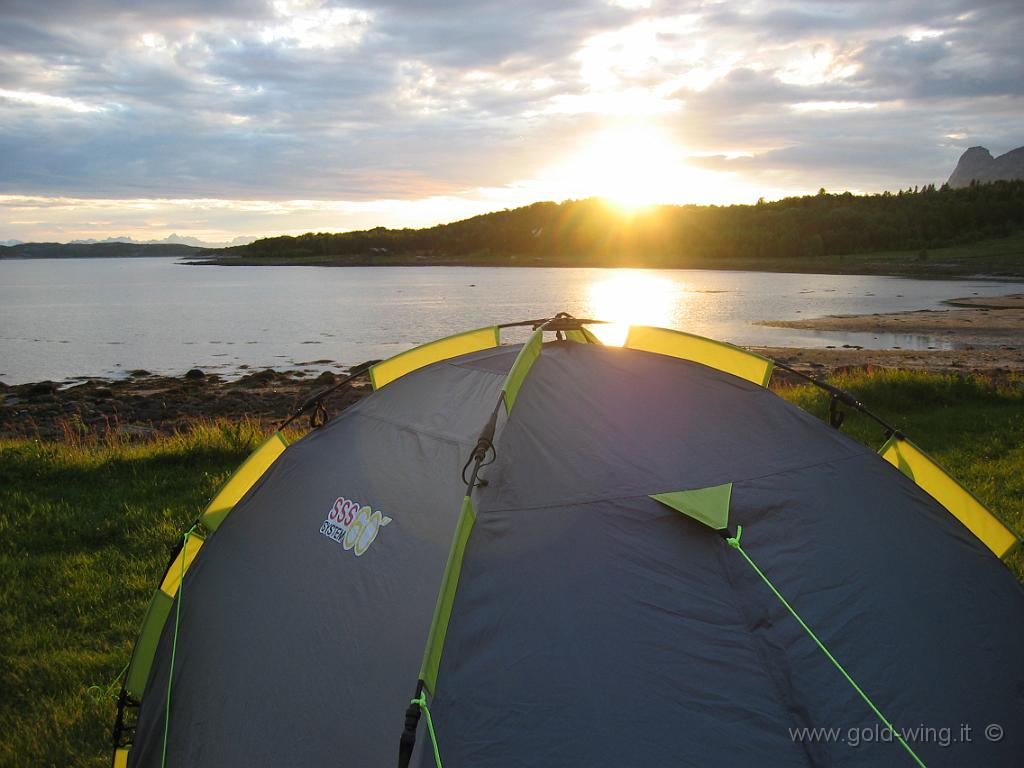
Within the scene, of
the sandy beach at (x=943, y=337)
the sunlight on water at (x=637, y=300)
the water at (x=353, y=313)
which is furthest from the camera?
the sunlight on water at (x=637, y=300)

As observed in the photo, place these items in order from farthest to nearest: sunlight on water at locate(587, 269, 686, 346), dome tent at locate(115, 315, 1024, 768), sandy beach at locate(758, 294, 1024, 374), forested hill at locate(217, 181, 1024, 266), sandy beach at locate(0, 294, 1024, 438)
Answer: forested hill at locate(217, 181, 1024, 266) → sunlight on water at locate(587, 269, 686, 346) → sandy beach at locate(758, 294, 1024, 374) → sandy beach at locate(0, 294, 1024, 438) → dome tent at locate(115, 315, 1024, 768)

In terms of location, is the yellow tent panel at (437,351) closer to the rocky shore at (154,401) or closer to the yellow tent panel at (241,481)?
the yellow tent panel at (241,481)

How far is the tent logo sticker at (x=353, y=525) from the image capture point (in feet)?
11.2

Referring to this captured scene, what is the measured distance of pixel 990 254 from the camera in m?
86.8

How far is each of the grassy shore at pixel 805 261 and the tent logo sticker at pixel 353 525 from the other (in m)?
82.1

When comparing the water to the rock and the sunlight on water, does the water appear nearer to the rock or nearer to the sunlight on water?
the sunlight on water

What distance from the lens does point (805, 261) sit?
9894 cm

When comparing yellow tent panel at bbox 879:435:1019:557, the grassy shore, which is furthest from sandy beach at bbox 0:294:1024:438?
the grassy shore

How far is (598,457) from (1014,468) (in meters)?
7.16

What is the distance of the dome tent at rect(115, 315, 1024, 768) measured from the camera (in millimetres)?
2615

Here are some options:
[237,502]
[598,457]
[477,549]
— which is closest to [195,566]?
[237,502]

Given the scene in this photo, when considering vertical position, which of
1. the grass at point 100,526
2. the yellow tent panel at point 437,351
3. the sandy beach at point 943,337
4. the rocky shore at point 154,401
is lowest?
the rocky shore at point 154,401

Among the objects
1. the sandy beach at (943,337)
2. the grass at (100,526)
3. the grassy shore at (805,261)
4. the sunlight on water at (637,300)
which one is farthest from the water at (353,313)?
the grassy shore at (805,261)

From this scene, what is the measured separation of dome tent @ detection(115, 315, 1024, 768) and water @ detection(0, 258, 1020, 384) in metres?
8.42
